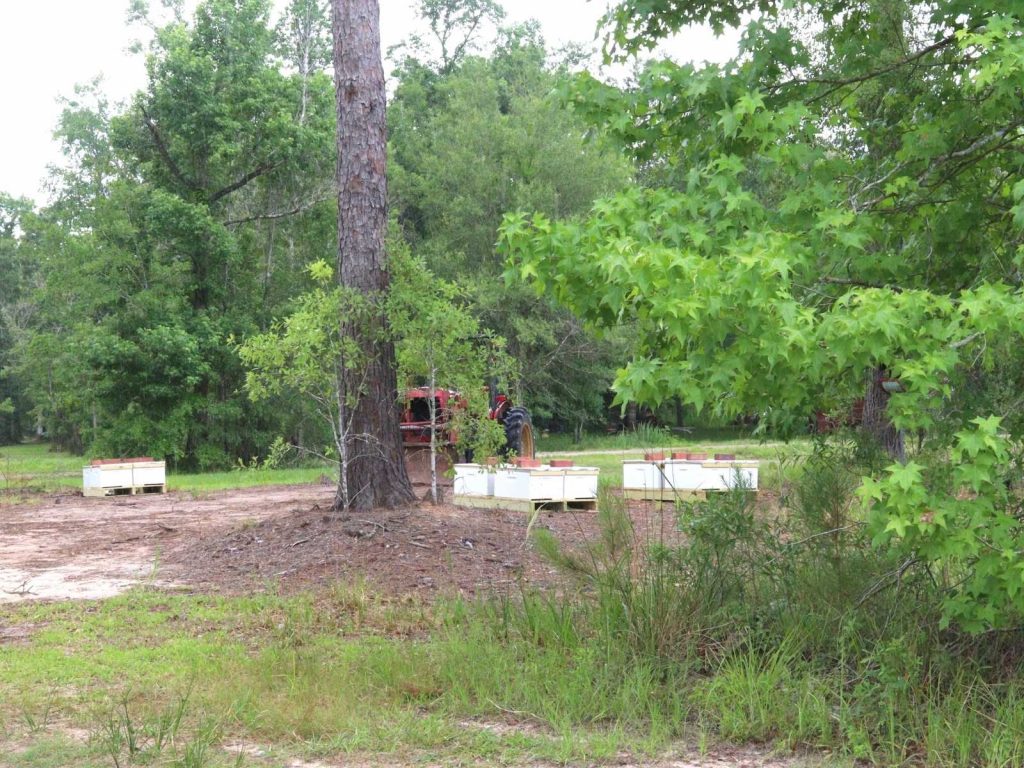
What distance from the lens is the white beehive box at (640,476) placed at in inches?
535

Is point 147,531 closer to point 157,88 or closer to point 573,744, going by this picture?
point 573,744

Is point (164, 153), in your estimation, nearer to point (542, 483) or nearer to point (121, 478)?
point (121, 478)

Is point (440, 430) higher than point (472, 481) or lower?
higher

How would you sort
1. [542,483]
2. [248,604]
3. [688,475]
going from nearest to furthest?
[248,604] → [542,483] → [688,475]

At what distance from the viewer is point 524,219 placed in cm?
480

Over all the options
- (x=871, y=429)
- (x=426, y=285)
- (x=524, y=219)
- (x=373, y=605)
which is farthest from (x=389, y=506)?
(x=524, y=219)

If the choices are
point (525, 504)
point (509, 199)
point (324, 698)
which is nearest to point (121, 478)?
point (525, 504)

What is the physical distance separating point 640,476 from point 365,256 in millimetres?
5338

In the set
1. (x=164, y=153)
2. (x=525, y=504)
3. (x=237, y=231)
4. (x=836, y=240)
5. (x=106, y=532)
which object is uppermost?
(x=164, y=153)

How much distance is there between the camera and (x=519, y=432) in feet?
59.5

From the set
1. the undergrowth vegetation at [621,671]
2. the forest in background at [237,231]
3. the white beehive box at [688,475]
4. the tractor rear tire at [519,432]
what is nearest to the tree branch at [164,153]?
the forest in background at [237,231]

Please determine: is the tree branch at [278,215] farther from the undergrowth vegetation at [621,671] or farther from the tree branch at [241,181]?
the undergrowth vegetation at [621,671]

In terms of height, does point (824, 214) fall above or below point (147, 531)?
above

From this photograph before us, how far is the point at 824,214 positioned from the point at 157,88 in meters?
27.3
